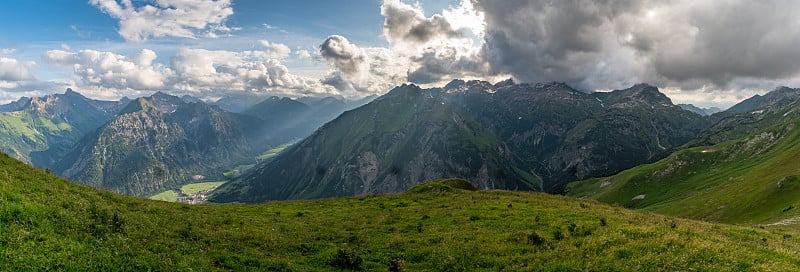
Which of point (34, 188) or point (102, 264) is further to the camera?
point (34, 188)

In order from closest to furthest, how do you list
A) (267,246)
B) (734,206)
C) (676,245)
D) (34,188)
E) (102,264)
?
1. (102,264)
2. (676,245)
3. (34,188)
4. (267,246)
5. (734,206)

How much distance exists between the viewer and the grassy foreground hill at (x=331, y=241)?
17.4m

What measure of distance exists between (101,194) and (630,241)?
129 feet

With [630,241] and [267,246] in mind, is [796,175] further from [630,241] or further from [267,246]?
[267,246]

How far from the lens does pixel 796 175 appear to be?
310ft

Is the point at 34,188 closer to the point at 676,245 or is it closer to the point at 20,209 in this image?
the point at 20,209

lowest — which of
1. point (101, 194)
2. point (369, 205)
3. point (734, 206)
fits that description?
point (734, 206)

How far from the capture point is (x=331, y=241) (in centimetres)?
3091

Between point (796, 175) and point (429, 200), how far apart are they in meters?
104

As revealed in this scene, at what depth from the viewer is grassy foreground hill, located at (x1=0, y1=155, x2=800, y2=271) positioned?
686 inches

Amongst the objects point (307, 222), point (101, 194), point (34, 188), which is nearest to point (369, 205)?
point (307, 222)

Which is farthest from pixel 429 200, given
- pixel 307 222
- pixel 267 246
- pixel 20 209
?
pixel 20 209

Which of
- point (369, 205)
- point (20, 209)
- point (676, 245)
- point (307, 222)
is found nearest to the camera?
point (20, 209)

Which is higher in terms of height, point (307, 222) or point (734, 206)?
point (307, 222)
